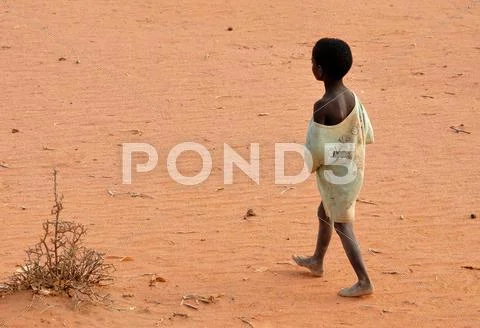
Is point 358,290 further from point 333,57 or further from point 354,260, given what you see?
point 333,57

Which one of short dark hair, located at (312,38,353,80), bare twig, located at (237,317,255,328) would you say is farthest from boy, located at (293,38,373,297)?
bare twig, located at (237,317,255,328)

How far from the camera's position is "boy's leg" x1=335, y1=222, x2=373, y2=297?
5.15 m

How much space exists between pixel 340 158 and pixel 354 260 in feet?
1.87

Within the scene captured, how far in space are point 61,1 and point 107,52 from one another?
2826mm

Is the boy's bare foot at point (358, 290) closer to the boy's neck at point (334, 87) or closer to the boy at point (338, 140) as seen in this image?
the boy at point (338, 140)

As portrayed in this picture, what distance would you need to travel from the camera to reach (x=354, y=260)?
5184 mm

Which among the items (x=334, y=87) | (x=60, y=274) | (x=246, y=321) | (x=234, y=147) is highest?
(x=334, y=87)

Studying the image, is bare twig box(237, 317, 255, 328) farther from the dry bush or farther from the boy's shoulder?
the boy's shoulder

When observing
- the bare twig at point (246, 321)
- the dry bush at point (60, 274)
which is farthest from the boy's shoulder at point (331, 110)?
the dry bush at point (60, 274)

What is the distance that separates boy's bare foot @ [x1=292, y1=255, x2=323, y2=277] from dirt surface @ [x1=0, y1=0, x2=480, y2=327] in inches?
3.4

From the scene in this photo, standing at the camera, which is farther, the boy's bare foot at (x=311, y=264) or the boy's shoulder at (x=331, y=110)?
the boy's bare foot at (x=311, y=264)

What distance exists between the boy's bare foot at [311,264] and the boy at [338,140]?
375 millimetres

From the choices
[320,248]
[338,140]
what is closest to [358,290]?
[320,248]

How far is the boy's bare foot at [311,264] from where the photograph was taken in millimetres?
5566
